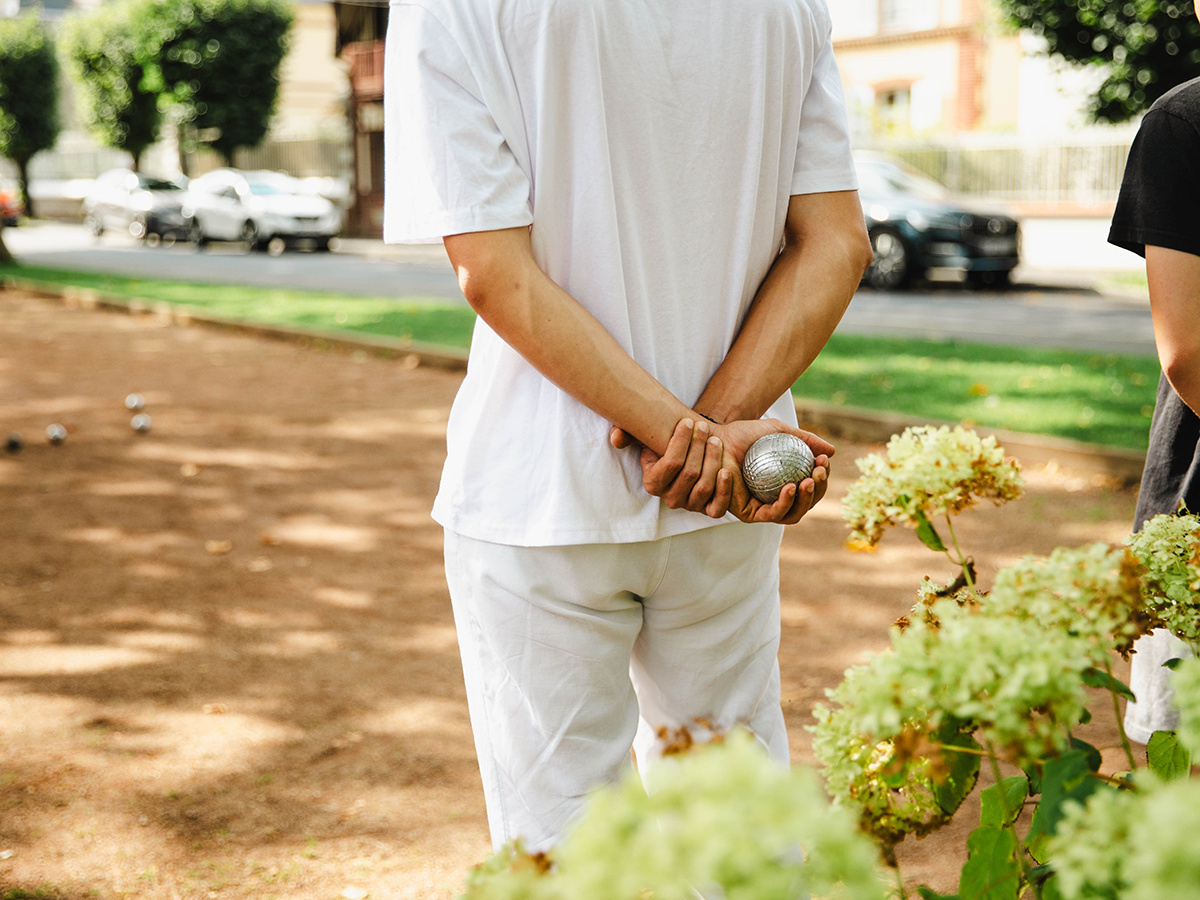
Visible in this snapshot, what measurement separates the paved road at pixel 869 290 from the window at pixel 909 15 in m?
15.4

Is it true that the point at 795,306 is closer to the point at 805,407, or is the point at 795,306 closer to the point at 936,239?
the point at 805,407

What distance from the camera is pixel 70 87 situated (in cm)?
5144

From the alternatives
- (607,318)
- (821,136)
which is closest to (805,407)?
(821,136)

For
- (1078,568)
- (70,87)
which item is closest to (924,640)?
(1078,568)

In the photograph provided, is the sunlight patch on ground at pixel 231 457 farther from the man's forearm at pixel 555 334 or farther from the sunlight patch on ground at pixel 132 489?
the man's forearm at pixel 555 334

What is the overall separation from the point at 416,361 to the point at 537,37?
28.0ft

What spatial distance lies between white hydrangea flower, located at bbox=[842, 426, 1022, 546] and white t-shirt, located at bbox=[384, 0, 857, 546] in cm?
33

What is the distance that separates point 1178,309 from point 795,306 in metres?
0.76

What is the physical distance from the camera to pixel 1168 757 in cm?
137

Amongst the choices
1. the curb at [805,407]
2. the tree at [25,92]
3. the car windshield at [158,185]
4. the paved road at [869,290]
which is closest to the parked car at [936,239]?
the paved road at [869,290]

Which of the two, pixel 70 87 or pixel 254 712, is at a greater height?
pixel 70 87

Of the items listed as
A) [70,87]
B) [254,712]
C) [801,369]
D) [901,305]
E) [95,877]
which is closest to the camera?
[801,369]

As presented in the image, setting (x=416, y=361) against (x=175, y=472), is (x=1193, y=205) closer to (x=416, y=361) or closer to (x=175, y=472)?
(x=175, y=472)

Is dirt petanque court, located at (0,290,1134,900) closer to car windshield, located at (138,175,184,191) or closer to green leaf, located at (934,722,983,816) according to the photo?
green leaf, located at (934,722,983,816)
